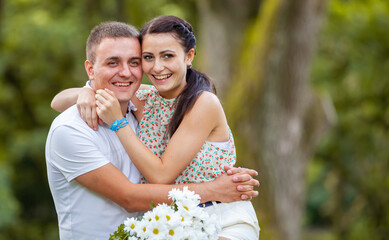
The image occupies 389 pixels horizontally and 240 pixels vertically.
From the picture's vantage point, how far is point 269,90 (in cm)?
733

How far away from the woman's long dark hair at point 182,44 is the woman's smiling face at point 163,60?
0.03 m

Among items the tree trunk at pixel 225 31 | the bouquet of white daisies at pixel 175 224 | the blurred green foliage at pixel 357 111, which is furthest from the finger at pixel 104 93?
the blurred green foliage at pixel 357 111

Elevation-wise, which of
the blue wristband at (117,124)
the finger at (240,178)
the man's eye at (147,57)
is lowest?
the finger at (240,178)

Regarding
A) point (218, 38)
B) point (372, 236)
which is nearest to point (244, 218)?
point (218, 38)

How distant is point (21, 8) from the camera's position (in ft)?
42.0

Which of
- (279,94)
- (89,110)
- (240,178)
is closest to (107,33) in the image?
(89,110)

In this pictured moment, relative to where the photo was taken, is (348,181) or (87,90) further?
(348,181)

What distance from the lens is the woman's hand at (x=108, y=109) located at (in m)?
3.09

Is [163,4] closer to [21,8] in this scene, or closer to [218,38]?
[21,8]

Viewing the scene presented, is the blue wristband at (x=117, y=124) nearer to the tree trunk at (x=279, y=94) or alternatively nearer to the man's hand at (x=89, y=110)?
the man's hand at (x=89, y=110)

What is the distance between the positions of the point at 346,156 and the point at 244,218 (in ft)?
40.0

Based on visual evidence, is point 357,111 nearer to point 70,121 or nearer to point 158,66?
point 158,66

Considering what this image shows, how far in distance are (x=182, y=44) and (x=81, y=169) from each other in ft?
3.13

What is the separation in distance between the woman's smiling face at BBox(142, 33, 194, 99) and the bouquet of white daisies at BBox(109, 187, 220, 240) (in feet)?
2.63
